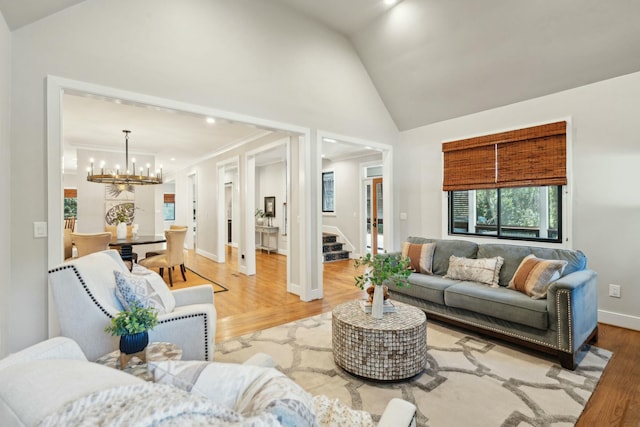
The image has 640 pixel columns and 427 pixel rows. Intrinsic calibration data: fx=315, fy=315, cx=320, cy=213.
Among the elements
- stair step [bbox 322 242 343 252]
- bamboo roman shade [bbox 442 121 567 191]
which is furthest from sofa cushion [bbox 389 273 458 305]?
stair step [bbox 322 242 343 252]

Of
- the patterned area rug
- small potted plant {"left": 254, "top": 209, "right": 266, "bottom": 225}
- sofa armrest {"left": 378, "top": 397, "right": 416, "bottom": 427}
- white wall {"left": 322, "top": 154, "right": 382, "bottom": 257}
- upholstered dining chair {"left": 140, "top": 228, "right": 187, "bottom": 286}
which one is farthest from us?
small potted plant {"left": 254, "top": 209, "right": 266, "bottom": 225}

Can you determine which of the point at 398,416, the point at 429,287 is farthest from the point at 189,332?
the point at 429,287

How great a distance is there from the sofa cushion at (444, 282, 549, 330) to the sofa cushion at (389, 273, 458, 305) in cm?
8

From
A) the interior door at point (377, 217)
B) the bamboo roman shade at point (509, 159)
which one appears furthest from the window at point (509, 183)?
the interior door at point (377, 217)

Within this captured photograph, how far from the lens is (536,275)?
291 centimetres

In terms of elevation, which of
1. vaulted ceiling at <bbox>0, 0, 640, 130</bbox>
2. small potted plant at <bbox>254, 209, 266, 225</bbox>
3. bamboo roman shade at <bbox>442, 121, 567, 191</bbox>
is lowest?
small potted plant at <bbox>254, 209, 266, 225</bbox>

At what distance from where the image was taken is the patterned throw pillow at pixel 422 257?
3.91 meters

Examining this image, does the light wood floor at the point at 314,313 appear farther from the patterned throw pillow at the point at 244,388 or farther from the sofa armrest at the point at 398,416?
the patterned throw pillow at the point at 244,388

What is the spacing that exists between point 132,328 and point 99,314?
42 cm

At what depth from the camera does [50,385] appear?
A: 61cm

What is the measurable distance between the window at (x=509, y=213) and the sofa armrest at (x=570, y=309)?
1.51 metres

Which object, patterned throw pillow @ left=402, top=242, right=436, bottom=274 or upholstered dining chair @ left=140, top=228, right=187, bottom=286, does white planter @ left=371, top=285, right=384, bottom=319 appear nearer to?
patterned throw pillow @ left=402, top=242, right=436, bottom=274

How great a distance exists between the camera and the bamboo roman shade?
12.6ft

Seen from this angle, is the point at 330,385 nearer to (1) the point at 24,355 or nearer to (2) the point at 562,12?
(1) the point at 24,355
